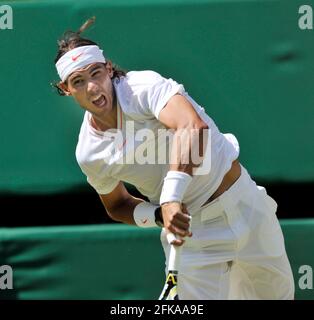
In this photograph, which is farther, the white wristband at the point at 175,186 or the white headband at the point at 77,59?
the white headband at the point at 77,59

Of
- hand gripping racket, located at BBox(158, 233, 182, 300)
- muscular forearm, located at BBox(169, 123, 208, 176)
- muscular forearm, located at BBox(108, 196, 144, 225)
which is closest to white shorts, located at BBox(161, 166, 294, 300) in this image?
muscular forearm, located at BBox(108, 196, 144, 225)

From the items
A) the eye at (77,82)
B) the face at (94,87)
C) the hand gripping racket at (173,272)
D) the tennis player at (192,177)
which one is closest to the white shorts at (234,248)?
the tennis player at (192,177)

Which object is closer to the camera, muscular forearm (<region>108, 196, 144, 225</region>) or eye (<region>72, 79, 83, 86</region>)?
eye (<region>72, 79, 83, 86</region>)

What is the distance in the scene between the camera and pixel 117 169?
14.6 ft

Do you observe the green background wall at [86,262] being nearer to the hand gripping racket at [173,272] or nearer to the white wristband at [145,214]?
the white wristband at [145,214]

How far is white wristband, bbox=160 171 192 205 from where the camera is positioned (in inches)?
159

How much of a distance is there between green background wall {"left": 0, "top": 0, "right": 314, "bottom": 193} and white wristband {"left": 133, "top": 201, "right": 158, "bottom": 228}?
681mm

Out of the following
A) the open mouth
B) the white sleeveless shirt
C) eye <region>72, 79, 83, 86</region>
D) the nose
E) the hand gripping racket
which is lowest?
the hand gripping racket

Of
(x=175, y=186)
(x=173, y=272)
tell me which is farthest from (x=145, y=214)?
(x=175, y=186)

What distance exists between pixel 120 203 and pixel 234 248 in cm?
52

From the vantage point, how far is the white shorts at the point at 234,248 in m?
4.47

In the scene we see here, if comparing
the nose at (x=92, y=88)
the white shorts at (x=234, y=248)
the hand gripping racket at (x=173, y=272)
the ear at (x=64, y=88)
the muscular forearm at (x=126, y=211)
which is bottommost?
the hand gripping racket at (x=173, y=272)

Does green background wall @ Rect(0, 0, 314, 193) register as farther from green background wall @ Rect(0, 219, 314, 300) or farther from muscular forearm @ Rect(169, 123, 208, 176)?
muscular forearm @ Rect(169, 123, 208, 176)

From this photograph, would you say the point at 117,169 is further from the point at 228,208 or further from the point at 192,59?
the point at 192,59
